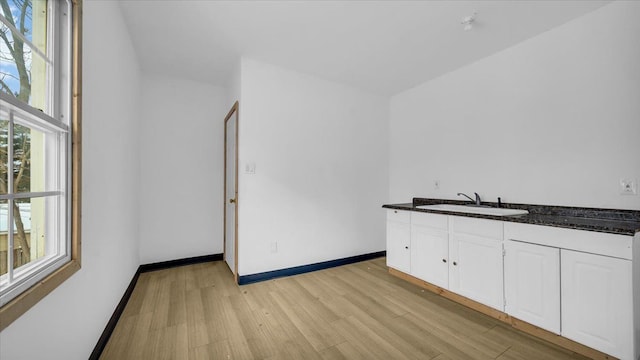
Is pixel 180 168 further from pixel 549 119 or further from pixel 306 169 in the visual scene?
pixel 549 119

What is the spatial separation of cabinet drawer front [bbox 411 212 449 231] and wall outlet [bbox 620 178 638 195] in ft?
3.93

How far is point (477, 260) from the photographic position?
212cm

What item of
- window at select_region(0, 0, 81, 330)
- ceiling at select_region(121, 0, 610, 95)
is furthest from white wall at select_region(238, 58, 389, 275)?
window at select_region(0, 0, 81, 330)

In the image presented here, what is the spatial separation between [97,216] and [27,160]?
684 mm

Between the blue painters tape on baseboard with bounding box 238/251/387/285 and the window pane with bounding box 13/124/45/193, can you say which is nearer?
the window pane with bounding box 13/124/45/193

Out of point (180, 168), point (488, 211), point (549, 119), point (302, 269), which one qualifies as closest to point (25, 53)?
point (180, 168)

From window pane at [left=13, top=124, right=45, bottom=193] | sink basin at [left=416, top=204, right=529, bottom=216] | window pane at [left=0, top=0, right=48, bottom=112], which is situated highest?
window pane at [left=0, top=0, right=48, bottom=112]

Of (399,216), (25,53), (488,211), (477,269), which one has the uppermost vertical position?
(25,53)

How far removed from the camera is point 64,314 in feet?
3.71

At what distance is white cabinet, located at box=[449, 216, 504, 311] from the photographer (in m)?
1.99

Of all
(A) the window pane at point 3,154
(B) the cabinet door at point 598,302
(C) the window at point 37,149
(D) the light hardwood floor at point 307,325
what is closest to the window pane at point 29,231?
(C) the window at point 37,149

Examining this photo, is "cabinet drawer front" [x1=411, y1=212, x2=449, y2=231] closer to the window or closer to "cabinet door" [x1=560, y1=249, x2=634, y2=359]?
"cabinet door" [x1=560, y1=249, x2=634, y2=359]

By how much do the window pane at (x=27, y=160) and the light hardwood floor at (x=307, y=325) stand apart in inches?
47.8

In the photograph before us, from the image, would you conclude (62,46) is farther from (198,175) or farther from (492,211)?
(492,211)
